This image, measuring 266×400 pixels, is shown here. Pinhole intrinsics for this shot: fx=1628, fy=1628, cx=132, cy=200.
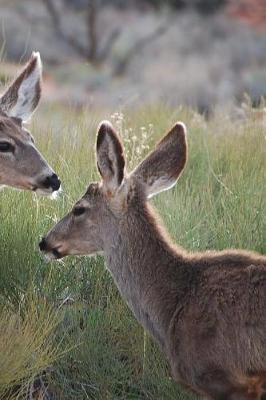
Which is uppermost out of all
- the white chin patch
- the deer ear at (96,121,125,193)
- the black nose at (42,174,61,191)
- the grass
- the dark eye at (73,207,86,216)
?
the deer ear at (96,121,125,193)

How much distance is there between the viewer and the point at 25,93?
10508 mm

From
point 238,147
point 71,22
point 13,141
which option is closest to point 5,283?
point 13,141

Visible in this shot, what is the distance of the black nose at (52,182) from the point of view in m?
9.67

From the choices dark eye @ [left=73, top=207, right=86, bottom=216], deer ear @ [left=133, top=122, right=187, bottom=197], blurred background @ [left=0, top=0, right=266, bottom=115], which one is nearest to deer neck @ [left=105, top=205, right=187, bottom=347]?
deer ear @ [left=133, top=122, right=187, bottom=197]

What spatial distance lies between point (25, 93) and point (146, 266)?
2.20 meters

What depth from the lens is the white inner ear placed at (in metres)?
10.4

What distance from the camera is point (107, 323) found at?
9.43 meters

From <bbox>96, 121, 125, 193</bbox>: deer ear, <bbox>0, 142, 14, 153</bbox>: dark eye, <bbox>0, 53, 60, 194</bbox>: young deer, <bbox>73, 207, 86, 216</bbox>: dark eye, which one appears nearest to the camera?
<bbox>96, 121, 125, 193</bbox>: deer ear

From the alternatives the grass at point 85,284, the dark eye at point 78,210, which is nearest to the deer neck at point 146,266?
the dark eye at point 78,210

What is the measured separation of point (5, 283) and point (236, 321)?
6.65 ft

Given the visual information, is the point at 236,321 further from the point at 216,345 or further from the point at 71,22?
the point at 71,22

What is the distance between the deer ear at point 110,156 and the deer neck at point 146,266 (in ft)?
0.66

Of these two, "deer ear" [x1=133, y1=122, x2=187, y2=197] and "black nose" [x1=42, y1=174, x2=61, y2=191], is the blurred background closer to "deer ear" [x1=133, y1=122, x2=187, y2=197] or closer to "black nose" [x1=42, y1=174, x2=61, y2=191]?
"black nose" [x1=42, y1=174, x2=61, y2=191]

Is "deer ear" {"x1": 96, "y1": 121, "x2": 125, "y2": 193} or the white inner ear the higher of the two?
"deer ear" {"x1": 96, "y1": 121, "x2": 125, "y2": 193}
